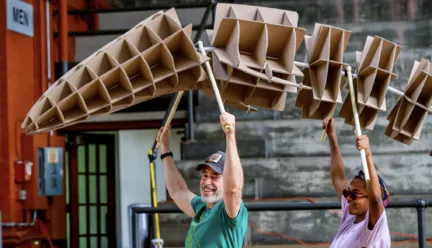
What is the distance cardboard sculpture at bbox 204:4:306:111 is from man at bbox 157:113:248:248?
0.31 metres

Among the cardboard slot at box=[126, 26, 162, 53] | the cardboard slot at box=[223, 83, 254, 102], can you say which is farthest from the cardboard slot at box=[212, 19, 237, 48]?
the cardboard slot at box=[126, 26, 162, 53]

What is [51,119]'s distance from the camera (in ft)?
12.9

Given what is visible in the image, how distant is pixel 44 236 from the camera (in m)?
10.2

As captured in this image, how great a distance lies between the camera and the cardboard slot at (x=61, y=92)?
3.91 meters

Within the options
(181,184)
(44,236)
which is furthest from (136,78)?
(44,236)

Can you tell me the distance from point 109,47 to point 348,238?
151 centimetres

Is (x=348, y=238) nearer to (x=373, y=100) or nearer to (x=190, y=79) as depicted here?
(x=373, y=100)

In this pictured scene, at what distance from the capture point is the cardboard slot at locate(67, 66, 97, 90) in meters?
3.94

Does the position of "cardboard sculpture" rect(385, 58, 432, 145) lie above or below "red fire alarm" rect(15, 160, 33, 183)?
above

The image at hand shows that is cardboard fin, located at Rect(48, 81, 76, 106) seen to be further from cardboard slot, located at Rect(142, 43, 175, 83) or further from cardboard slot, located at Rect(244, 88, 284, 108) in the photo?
cardboard slot, located at Rect(244, 88, 284, 108)

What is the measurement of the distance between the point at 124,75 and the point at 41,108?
1.28 feet

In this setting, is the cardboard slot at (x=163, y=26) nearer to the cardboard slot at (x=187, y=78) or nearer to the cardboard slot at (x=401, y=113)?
the cardboard slot at (x=187, y=78)

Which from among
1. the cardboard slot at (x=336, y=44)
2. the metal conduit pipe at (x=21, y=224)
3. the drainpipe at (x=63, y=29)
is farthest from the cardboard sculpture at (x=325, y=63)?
the drainpipe at (x=63, y=29)

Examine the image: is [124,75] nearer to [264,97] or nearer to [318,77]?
[264,97]
